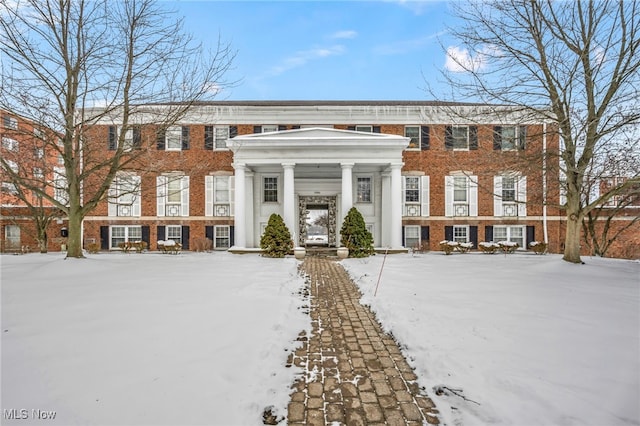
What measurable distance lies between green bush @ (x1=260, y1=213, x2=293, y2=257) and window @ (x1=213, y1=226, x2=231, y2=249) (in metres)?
5.64

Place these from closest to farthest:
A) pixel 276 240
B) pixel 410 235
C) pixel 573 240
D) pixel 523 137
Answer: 1. pixel 523 137
2. pixel 573 240
3. pixel 276 240
4. pixel 410 235

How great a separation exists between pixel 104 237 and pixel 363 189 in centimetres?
1704

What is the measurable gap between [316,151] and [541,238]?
50.7 feet

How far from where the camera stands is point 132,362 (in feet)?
10.6

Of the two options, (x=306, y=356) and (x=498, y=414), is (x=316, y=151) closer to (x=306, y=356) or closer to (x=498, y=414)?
(x=306, y=356)

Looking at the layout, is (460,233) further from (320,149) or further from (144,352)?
(144,352)

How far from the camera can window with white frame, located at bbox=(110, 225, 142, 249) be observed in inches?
751

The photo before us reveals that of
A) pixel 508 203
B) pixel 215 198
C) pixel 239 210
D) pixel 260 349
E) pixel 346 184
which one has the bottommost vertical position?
pixel 260 349

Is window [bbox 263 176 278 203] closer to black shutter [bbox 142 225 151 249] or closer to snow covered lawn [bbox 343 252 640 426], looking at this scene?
black shutter [bbox 142 225 151 249]

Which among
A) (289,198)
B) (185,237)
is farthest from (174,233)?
(289,198)

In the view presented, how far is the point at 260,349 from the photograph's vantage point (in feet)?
12.6

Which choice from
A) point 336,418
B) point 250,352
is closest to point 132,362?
point 250,352

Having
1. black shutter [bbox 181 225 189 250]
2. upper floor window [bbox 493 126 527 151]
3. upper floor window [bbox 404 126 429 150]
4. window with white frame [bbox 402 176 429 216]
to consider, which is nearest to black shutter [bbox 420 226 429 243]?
window with white frame [bbox 402 176 429 216]

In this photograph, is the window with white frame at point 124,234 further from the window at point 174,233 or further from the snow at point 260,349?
the snow at point 260,349
